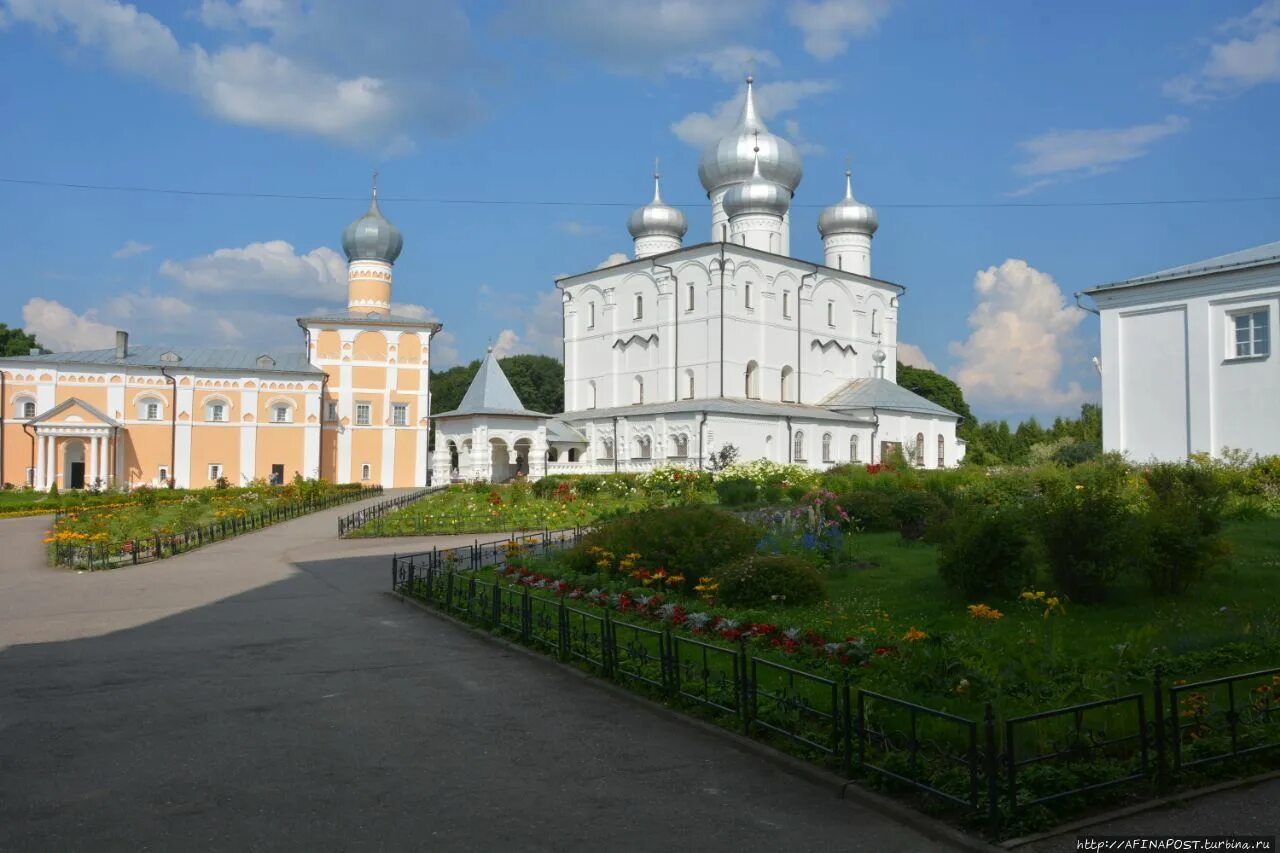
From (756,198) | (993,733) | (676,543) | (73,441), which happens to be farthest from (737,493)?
(73,441)

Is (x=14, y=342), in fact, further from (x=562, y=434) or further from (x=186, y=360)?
(x=562, y=434)

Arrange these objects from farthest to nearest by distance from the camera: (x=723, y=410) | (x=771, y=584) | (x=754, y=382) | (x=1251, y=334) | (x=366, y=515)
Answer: (x=754, y=382) < (x=723, y=410) < (x=366, y=515) < (x=1251, y=334) < (x=771, y=584)

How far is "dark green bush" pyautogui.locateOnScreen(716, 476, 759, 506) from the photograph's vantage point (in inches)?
942

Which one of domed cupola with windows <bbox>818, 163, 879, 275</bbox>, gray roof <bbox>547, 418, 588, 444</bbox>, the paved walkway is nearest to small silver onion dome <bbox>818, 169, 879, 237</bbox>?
domed cupola with windows <bbox>818, 163, 879, 275</bbox>

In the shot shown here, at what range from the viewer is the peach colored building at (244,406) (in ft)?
127

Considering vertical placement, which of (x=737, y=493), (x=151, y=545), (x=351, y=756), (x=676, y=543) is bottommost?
(x=351, y=756)

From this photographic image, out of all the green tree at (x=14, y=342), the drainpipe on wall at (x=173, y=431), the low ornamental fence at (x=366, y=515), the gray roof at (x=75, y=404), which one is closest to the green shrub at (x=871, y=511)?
the low ornamental fence at (x=366, y=515)

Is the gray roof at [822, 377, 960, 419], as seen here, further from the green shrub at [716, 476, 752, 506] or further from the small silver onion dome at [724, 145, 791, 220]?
the green shrub at [716, 476, 752, 506]

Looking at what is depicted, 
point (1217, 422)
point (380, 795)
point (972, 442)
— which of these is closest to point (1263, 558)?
point (380, 795)

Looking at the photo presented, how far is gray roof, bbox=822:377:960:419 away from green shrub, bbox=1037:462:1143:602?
31846mm

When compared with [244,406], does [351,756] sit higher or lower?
lower

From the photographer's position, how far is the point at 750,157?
44531 millimetres

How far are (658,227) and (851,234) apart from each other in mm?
9028

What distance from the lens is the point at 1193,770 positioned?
5.24 meters
